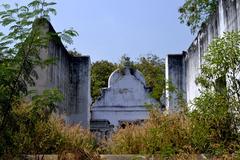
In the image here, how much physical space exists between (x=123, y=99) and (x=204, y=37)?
871 centimetres

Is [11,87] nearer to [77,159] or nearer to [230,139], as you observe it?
[77,159]

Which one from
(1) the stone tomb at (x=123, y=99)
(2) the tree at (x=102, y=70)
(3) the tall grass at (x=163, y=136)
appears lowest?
(3) the tall grass at (x=163, y=136)

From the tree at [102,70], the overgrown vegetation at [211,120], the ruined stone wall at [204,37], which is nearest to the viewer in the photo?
the overgrown vegetation at [211,120]

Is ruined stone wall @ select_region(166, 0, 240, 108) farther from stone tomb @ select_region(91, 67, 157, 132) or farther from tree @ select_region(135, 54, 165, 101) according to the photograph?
tree @ select_region(135, 54, 165, 101)

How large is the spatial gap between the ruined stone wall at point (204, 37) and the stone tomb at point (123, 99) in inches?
157

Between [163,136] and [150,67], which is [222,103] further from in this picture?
[150,67]

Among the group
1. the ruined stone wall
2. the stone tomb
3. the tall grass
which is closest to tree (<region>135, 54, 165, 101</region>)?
the stone tomb

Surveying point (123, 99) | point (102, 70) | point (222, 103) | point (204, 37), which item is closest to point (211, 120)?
point (222, 103)

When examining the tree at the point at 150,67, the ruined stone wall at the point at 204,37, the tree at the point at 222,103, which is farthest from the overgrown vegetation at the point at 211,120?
the tree at the point at 150,67

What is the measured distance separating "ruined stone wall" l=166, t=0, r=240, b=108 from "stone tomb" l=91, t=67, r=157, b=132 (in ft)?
13.1

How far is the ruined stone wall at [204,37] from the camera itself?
8883 millimetres

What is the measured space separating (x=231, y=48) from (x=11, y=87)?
3.03 metres

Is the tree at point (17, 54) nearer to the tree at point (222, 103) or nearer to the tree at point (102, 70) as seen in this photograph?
the tree at point (222, 103)

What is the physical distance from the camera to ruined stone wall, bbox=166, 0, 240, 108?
8883 mm
